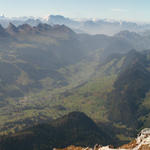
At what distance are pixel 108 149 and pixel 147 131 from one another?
1901 cm

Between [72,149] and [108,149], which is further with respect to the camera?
[72,149]

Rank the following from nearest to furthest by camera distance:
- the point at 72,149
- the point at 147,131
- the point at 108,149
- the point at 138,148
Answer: the point at 138,148
the point at 108,149
the point at 147,131
the point at 72,149

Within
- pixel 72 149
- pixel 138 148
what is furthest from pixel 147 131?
pixel 72 149

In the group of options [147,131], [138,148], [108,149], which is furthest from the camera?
[147,131]

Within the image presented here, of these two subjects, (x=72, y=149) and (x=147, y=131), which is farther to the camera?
(x=72, y=149)

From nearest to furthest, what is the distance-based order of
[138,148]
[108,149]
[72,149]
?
[138,148]
[108,149]
[72,149]

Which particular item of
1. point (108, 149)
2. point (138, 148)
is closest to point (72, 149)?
point (108, 149)

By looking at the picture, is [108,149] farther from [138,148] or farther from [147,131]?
[147,131]

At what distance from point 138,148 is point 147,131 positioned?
16556 millimetres

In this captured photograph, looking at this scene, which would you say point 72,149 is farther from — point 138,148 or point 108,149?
point 138,148

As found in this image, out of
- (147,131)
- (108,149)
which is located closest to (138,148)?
(108,149)

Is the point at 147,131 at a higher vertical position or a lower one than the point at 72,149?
higher

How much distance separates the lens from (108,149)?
7600 centimetres

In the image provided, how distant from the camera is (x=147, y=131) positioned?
275 ft
